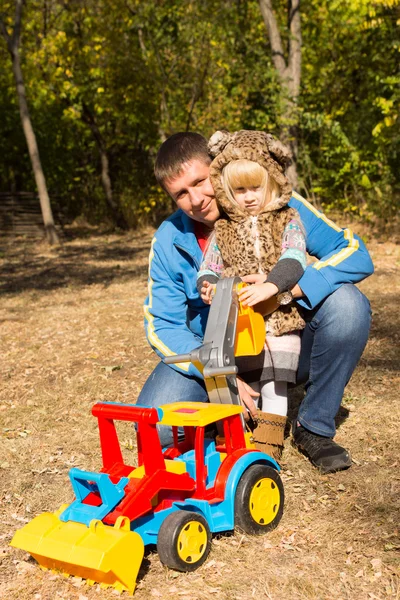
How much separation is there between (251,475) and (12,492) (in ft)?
4.25

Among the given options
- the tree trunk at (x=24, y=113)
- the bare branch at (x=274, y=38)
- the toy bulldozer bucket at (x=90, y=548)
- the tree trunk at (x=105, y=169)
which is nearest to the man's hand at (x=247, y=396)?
the toy bulldozer bucket at (x=90, y=548)

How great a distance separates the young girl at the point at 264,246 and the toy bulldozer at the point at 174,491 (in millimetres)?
254

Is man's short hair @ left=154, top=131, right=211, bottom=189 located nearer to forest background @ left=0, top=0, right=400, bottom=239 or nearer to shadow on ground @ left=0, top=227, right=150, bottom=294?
shadow on ground @ left=0, top=227, right=150, bottom=294

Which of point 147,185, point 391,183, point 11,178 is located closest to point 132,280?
point 391,183

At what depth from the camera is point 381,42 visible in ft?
44.4

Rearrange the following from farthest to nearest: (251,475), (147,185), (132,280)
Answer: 1. (147,185)
2. (132,280)
3. (251,475)

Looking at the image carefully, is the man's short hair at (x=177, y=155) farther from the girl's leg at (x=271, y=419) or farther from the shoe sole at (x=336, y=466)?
the shoe sole at (x=336, y=466)

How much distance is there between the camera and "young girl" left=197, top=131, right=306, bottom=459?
9.71 feet

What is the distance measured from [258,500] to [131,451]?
124cm

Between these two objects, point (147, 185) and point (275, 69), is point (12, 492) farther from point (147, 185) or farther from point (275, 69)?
point (147, 185)

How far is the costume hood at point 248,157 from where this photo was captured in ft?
9.72

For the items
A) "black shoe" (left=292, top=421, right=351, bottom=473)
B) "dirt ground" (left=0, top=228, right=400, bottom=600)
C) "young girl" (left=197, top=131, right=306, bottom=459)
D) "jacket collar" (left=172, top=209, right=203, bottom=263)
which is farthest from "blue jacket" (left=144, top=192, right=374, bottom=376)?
"dirt ground" (left=0, top=228, right=400, bottom=600)

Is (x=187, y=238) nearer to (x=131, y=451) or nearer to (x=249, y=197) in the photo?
(x=249, y=197)

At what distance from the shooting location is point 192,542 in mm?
2410
